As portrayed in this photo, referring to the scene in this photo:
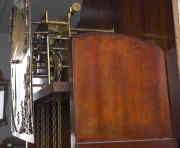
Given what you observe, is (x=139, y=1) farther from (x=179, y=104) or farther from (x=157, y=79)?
(x=179, y=104)

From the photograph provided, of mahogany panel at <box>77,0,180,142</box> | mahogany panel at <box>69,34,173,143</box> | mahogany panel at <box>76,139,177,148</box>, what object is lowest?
mahogany panel at <box>76,139,177,148</box>

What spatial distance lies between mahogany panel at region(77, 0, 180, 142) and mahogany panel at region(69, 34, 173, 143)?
0.04 meters

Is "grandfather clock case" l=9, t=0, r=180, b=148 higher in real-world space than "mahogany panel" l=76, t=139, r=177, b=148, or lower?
higher

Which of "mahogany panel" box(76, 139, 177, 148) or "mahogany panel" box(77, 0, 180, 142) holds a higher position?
"mahogany panel" box(77, 0, 180, 142)

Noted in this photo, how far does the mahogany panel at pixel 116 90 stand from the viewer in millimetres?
1039

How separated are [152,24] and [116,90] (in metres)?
0.45

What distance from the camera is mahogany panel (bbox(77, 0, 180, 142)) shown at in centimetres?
117

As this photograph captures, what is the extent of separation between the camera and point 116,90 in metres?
1.10

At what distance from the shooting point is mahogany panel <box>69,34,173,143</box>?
3.41 ft

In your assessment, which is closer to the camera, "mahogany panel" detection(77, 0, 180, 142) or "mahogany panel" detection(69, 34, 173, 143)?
"mahogany panel" detection(69, 34, 173, 143)

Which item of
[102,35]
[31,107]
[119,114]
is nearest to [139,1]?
[102,35]

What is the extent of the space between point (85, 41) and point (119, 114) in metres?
0.32

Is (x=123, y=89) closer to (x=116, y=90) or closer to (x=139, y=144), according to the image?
(x=116, y=90)

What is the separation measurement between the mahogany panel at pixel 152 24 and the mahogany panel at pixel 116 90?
4 cm
